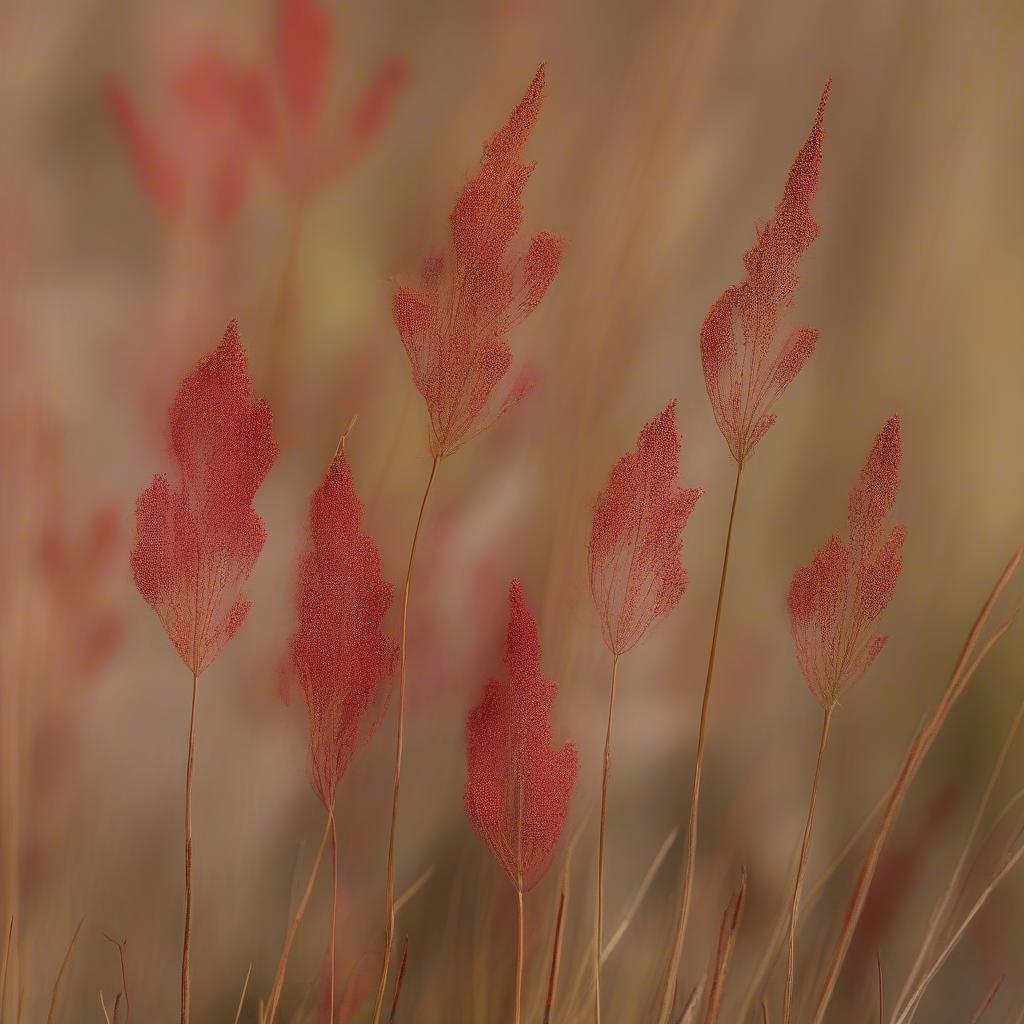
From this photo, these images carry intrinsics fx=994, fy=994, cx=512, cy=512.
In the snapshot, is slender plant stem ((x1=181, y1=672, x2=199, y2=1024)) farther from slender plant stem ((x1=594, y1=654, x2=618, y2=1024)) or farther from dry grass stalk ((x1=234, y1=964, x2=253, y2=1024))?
slender plant stem ((x1=594, y1=654, x2=618, y2=1024))

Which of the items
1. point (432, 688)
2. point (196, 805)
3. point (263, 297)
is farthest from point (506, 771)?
point (263, 297)

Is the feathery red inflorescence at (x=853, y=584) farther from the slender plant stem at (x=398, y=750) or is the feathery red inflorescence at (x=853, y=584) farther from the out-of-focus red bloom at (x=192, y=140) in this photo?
the out-of-focus red bloom at (x=192, y=140)
